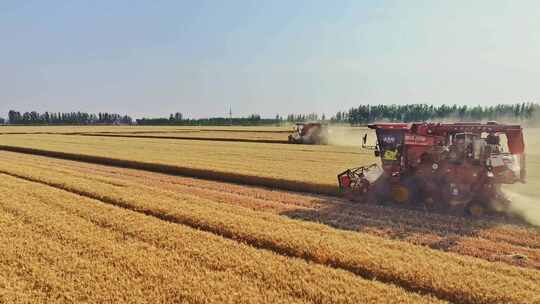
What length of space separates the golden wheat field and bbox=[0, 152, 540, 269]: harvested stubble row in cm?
3

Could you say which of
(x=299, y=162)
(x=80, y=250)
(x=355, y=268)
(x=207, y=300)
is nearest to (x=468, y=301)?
(x=355, y=268)

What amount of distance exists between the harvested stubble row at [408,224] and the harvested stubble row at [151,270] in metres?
3.24

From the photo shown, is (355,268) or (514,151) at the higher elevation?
(514,151)

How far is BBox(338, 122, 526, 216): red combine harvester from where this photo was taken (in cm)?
1166

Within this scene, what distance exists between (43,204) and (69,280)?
606cm

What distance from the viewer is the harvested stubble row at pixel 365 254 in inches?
253

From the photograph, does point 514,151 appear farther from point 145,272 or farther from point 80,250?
point 80,250

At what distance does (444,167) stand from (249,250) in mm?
7245

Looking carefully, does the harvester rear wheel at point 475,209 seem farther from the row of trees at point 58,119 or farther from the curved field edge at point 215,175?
the row of trees at point 58,119

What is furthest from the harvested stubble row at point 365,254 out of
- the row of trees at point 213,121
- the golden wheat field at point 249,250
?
the row of trees at point 213,121

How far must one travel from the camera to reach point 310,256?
25.7 feet

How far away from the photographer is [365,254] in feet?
25.5

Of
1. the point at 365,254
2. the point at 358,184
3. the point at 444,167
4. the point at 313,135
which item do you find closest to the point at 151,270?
the point at 365,254

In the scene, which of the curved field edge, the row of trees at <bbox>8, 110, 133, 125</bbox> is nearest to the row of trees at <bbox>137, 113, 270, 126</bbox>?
the row of trees at <bbox>8, 110, 133, 125</bbox>
